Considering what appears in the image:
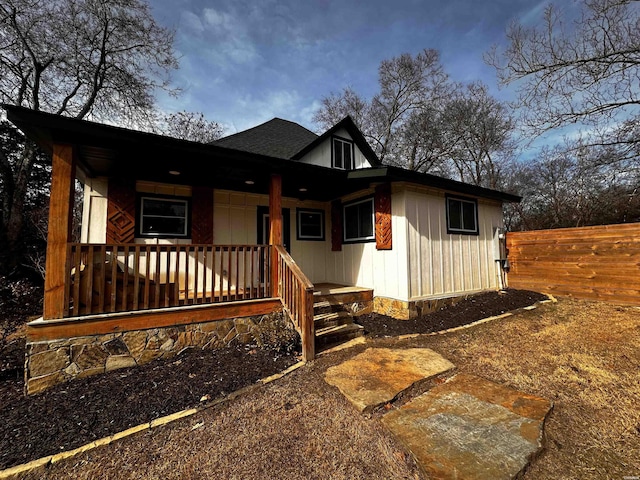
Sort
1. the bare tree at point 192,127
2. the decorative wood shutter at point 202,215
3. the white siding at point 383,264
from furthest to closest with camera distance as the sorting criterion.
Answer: the bare tree at point 192,127 → the decorative wood shutter at point 202,215 → the white siding at point 383,264

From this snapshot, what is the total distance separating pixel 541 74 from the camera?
22.3 ft

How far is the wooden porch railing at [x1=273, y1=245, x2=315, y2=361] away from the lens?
11.4 ft

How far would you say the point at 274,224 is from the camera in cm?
457

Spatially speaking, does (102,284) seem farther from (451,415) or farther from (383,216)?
(383,216)

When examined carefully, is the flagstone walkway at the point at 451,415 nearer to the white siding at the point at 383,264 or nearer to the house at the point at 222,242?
the house at the point at 222,242

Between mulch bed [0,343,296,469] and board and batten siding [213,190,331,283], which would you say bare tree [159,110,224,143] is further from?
mulch bed [0,343,296,469]

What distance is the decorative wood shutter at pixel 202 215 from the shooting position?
561cm

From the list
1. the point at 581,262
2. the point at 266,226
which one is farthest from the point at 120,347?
the point at 581,262

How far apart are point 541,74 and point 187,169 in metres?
8.66

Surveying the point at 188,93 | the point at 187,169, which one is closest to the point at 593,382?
the point at 187,169

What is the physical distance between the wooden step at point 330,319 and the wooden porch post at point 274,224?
781 mm

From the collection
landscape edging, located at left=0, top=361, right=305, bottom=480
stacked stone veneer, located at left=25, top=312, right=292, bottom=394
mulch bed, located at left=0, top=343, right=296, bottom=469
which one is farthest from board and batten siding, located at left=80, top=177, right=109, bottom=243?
landscape edging, located at left=0, top=361, right=305, bottom=480

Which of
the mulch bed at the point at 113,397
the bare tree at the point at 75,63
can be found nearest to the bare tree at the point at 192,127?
the bare tree at the point at 75,63

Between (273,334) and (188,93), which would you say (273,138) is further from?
(273,334)
